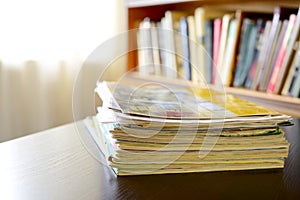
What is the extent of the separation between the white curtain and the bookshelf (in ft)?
0.18

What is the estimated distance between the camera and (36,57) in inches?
46.3

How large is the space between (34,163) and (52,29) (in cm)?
84

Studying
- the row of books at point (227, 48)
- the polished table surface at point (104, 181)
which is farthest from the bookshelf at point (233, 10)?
the polished table surface at point (104, 181)

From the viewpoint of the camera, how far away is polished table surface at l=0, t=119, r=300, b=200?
15.3 inches

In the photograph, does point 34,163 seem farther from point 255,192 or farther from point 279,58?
point 279,58

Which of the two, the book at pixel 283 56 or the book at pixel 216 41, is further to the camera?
the book at pixel 216 41

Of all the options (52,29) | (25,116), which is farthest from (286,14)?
(25,116)

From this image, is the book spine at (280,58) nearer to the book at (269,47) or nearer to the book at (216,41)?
the book at (269,47)

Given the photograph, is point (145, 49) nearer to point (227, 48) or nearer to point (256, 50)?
point (227, 48)

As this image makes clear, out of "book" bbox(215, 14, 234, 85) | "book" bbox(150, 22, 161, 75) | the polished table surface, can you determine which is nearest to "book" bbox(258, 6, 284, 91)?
"book" bbox(215, 14, 234, 85)

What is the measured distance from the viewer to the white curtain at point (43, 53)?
3.59 ft

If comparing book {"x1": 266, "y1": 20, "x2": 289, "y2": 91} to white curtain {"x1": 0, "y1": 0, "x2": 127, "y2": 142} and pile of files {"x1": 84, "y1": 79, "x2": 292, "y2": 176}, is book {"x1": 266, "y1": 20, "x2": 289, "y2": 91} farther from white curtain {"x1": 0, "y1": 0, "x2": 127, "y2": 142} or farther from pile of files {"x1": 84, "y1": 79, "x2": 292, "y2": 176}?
white curtain {"x1": 0, "y1": 0, "x2": 127, "y2": 142}

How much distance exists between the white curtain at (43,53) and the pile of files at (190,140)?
756 millimetres

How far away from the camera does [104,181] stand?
42cm
